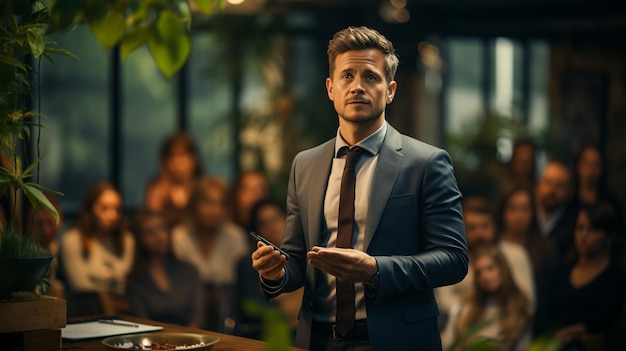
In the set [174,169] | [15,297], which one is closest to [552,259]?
[174,169]

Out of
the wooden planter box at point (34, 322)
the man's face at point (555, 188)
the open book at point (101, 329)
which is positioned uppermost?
the man's face at point (555, 188)

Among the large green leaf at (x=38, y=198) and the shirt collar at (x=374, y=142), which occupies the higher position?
the shirt collar at (x=374, y=142)

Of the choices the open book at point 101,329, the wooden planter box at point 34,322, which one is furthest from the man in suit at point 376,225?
the wooden planter box at point 34,322

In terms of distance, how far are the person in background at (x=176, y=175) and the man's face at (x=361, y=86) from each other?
417cm

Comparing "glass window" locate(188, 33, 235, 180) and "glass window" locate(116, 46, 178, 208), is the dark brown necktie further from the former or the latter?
"glass window" locate(188, 33, 235, 180)

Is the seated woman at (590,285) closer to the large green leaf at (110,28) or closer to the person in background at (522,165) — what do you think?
the person in background at (522,165)

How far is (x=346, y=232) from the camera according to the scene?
2539 mm

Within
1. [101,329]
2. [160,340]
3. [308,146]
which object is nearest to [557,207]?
[308,146]

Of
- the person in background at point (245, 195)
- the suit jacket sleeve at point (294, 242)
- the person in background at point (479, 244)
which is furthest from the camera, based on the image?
the person in background at point (245, 195)

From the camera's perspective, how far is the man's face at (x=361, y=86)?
2.51 meters

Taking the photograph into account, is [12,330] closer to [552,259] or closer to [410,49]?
[552,259]

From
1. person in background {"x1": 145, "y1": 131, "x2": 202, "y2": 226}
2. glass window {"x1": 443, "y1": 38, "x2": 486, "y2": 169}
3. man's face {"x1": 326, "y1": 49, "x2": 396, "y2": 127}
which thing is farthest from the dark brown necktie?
glass window {"x1": 443, "y1": 38, "x2": 486, "y2": 169}

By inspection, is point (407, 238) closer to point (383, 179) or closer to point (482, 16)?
point (383, 179)

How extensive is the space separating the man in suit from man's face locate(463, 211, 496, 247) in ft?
10.6
